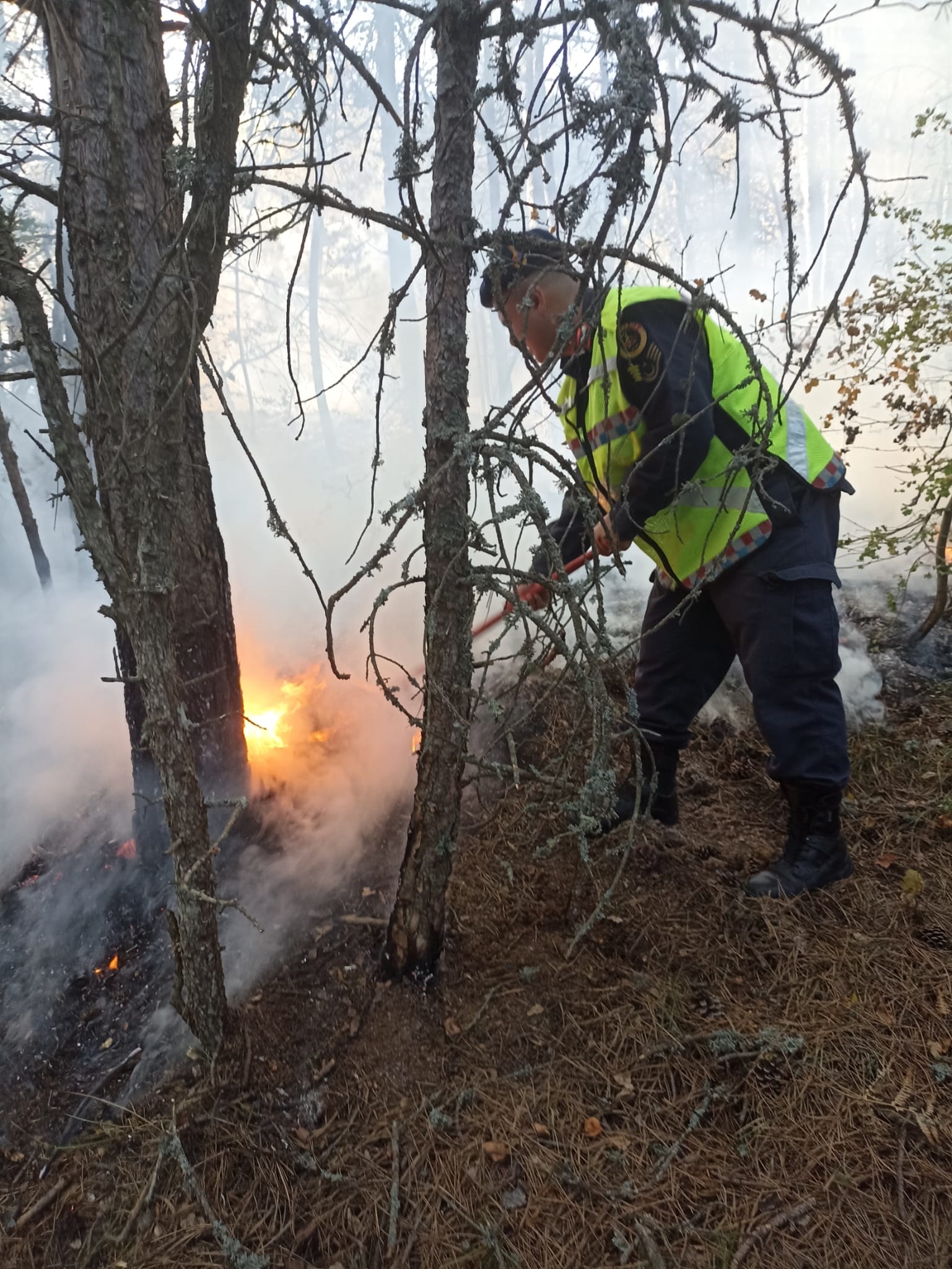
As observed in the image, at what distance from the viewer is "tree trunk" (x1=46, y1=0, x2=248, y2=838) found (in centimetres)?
162

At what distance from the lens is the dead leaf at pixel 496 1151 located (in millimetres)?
1773

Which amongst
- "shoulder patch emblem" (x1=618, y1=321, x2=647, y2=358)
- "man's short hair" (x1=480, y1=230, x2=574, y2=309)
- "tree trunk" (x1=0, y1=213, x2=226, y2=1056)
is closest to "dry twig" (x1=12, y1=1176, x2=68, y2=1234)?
"tree trunk" (x1=0, y1=213, x2=226, y2=1056)

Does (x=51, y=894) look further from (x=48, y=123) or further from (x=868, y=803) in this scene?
(x=868, y=803)

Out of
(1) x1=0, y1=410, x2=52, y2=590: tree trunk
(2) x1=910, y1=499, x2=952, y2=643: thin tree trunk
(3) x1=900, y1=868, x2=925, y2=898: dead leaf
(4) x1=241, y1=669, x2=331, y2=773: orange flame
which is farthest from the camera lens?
(1) x1=0, y1=410, x2=52, y2=590: tree trunk

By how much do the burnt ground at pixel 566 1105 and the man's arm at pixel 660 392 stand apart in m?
1.23

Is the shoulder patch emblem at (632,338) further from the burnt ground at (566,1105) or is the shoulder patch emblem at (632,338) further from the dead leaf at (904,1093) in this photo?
the dead leaf at (904,1093)

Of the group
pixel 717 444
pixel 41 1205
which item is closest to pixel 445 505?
pixel 717 444

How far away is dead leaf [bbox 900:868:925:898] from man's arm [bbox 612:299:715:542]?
62.8 inches

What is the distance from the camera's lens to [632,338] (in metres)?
2.20

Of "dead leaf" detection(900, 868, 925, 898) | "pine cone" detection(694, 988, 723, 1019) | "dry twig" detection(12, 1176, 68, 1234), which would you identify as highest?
"dead leaf" detection(900, 868, 925, 898)

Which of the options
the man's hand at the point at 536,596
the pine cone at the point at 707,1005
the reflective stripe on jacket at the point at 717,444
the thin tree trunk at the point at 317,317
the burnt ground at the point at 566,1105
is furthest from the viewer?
the thin tree trunk at the point at 317,317

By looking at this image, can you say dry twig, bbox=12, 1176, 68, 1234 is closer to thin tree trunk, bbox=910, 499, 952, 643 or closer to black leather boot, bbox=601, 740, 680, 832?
black leather boot, bbox=601, 740, 680, 832

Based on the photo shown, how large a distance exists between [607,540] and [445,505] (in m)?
0.70

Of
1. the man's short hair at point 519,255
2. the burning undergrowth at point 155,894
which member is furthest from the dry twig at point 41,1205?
the man's short hair at point 519,255
